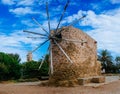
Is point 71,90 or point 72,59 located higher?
point 72,59

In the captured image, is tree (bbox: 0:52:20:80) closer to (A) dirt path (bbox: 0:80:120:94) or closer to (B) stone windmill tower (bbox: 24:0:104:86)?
(B) stone windmill tower (bbox: 24:0:104:86)

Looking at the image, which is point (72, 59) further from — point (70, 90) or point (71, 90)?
point (71, 90)

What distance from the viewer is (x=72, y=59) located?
32156mm

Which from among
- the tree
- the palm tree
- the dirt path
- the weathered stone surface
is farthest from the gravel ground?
the palm tree

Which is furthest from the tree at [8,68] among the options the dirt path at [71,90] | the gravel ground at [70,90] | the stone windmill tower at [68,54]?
the dirt path at [71,90]

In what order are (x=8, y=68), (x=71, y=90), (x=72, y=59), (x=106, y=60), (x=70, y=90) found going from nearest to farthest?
(x=71, y=90) → (x=70, y=90) → (x=72, y=59) → (x=8, y=68) → (x=106, y=60)

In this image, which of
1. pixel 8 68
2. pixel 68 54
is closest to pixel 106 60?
pixel 8 68

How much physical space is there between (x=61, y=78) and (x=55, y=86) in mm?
1073

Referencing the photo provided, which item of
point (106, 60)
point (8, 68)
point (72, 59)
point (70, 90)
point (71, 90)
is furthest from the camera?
point (106, 60)

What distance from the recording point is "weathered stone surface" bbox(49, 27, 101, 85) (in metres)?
30.9

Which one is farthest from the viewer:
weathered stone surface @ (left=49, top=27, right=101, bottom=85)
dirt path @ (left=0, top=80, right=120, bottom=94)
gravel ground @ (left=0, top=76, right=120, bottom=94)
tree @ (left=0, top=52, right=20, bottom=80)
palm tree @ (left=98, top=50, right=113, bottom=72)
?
palm tree @ (left=98, top=50, right=113, bottom=72)

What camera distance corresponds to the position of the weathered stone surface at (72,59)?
30859 millimetres

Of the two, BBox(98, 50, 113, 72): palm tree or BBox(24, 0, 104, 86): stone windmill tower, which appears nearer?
BBox(24, 0, 104, 86): stone windmill tower

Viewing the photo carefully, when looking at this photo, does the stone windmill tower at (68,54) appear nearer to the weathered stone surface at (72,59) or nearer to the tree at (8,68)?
the weathered stone surface at (72,59)
